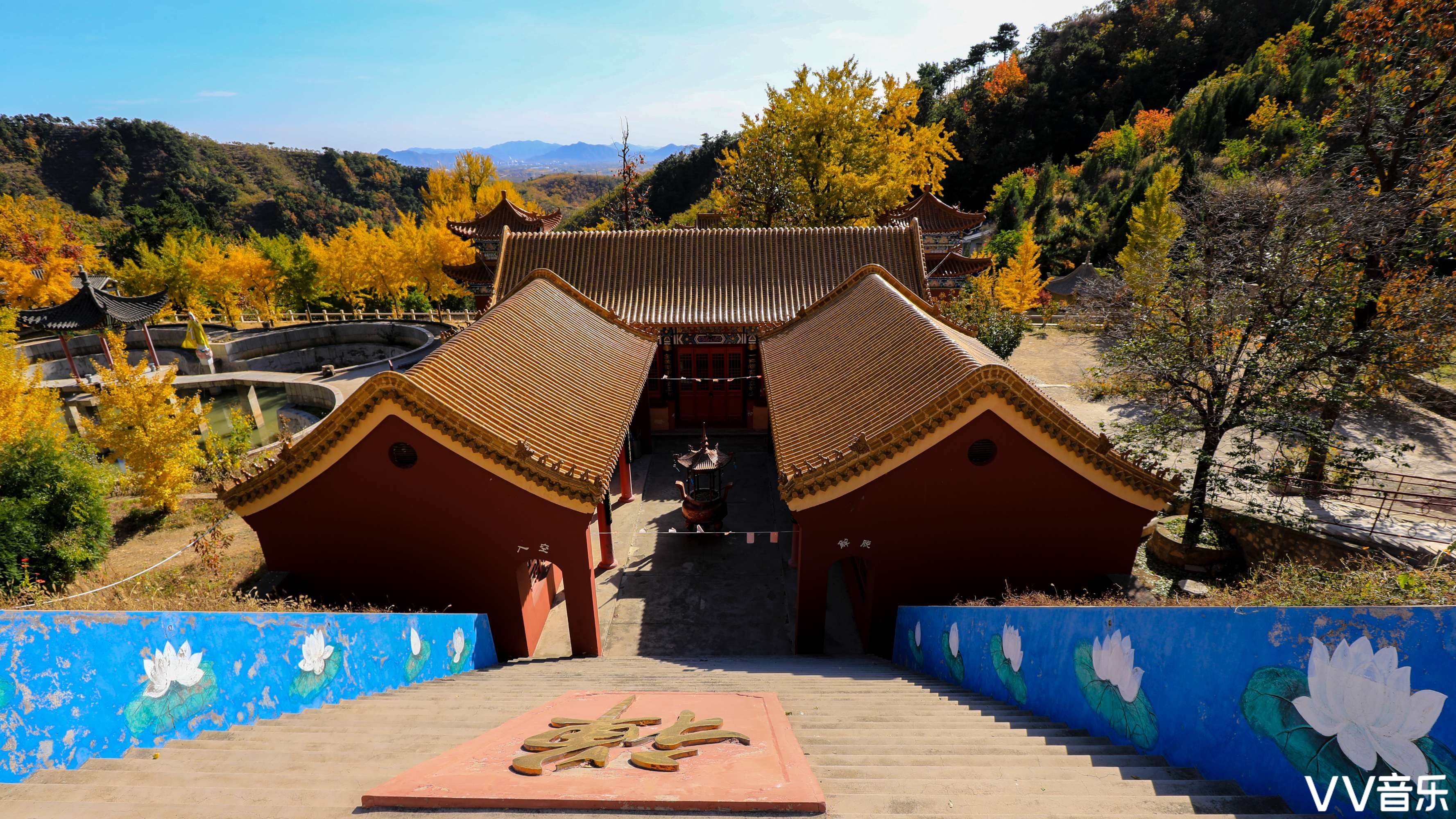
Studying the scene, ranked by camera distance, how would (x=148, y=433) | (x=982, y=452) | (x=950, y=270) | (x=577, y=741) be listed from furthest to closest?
(x=950, y=270) < (x=148, y=433) < (x=982, y=452) < (x=577, y=741)

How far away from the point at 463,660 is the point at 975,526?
8.93 meters

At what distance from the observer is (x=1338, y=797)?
3.65 meters

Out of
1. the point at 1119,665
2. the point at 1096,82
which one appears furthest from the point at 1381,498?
the point at 1096,82

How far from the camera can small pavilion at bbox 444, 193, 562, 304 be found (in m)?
25.7

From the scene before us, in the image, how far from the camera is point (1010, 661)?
8.05 meters

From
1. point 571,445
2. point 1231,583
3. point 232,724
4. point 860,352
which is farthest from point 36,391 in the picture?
point 1231,583

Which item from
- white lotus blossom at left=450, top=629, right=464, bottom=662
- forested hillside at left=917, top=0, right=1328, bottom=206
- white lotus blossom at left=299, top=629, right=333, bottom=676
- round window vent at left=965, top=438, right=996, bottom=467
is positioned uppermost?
forested hillside at left=917, top=0, right=1328, bottom=206

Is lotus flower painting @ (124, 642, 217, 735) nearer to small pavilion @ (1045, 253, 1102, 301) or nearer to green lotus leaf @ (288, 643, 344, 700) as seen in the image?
green lotus leaf @ (288, 643, 344, 700)

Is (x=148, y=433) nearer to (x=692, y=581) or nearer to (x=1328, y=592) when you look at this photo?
(x=692, y=581)

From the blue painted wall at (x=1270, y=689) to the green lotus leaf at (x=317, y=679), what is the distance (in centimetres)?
851

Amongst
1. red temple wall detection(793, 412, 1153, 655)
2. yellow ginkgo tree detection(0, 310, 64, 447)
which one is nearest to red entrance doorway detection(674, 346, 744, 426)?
red temple wall detection(793, 412, 1153, 655)

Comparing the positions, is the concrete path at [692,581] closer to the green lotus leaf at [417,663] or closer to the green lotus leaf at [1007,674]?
the green lotus leaf at [417,663]

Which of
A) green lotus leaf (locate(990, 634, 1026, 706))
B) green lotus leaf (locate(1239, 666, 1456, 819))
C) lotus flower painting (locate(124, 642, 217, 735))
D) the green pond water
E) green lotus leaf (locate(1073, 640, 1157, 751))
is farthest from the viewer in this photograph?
the green pond water

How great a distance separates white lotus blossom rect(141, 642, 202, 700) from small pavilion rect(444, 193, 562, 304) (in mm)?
19094
